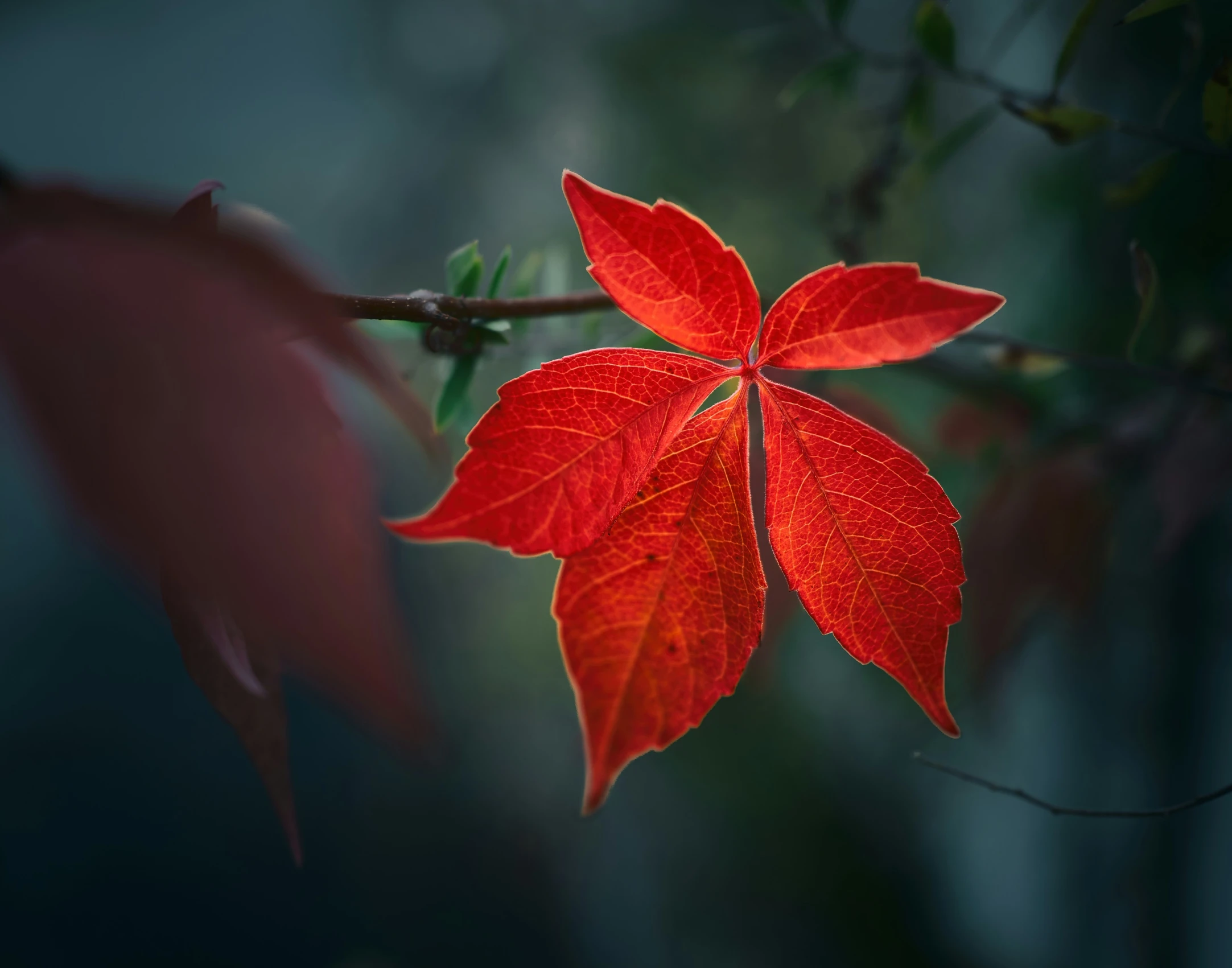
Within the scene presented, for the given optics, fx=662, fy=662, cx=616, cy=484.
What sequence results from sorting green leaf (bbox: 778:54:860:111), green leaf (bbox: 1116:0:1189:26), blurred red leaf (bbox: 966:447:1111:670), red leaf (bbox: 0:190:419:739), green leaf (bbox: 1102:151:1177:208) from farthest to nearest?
blurred red leaf (bbox: 966:447:1111:670) → green leaf (bbox: 778:54:860:111) → green leaf (bbox: 1102:151:1177:208) → green leaf (bbox: 1116:0:1189:26) → red leaf (bbox: 0:190:419:739)

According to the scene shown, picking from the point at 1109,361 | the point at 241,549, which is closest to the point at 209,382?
the point at 241,549

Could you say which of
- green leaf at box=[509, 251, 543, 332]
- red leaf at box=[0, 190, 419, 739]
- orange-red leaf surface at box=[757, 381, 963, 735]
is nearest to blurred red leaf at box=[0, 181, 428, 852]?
red leaf at box=[0, 190, 419, 739]

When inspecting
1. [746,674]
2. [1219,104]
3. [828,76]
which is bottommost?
[746,674]

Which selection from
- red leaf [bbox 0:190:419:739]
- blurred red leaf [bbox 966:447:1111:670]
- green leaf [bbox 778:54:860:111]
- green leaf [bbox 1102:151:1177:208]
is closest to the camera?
red leaf [bbox 0:190:419:739]

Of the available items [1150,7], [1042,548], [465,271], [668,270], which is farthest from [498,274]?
[1042,548]

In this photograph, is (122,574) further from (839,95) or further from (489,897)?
(489,897)

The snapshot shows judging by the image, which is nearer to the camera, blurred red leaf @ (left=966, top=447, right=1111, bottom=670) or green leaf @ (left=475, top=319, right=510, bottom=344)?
green leaf @ (left=475, top=319, right=510, bottom=344)

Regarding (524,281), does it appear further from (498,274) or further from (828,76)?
(828,76)

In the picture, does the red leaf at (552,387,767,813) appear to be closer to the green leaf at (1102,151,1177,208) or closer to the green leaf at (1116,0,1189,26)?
the green leaf at (1116,0,1189,26)
